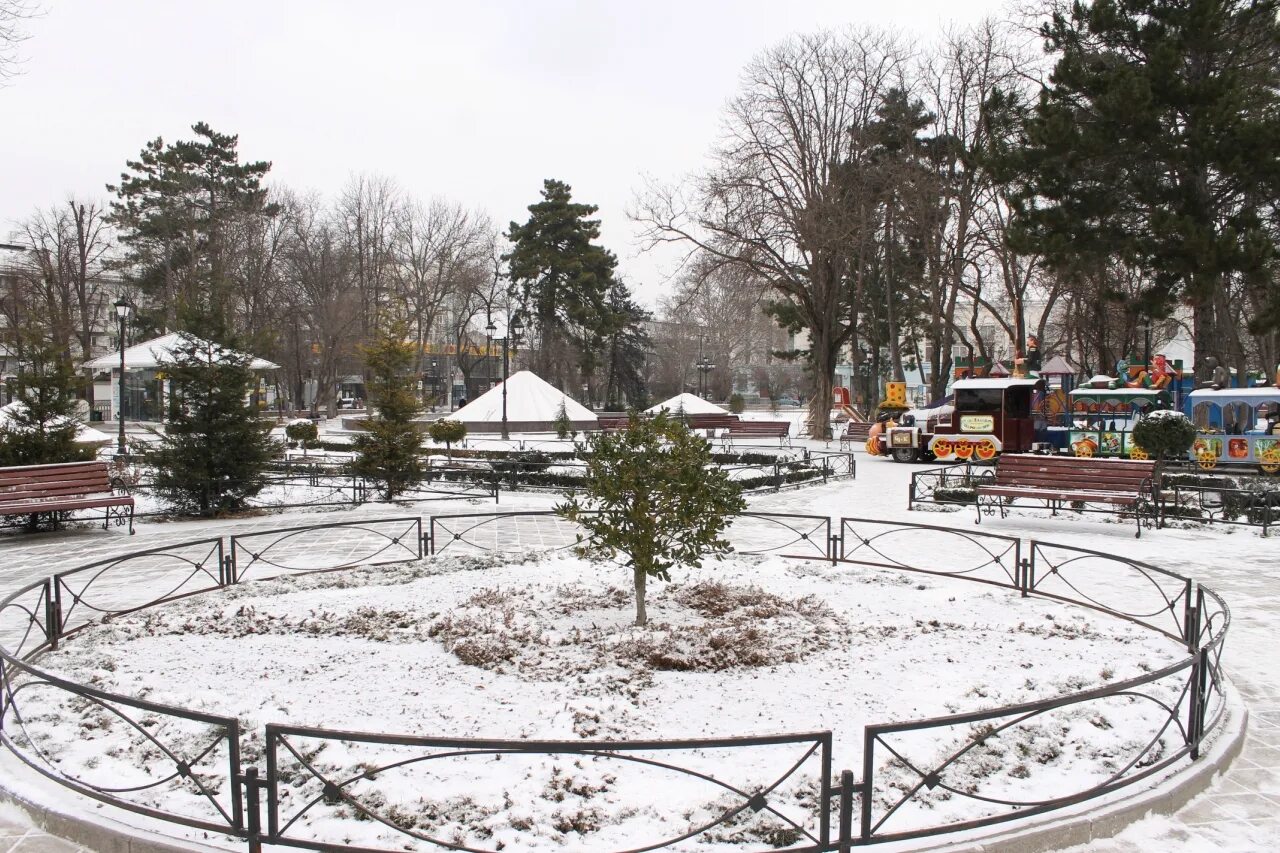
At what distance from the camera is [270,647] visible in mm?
7039

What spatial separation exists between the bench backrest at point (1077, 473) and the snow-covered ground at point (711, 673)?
106 inches

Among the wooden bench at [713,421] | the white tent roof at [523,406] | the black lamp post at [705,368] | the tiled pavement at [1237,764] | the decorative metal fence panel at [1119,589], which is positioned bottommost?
the tiled pavement at [1237,764]

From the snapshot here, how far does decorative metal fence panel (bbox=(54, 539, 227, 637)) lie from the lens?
8.22 metres

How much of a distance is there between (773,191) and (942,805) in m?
31.0

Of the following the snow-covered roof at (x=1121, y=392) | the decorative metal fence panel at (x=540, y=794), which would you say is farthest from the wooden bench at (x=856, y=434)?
the decorative metal fence panel at (x=540, y=794)

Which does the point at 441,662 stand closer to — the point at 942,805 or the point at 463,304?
the point at 942,805

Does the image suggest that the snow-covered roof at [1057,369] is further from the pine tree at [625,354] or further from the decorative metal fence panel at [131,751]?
the decorative metal fence panel at [131,751]

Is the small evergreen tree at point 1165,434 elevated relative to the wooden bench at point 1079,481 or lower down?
elevated

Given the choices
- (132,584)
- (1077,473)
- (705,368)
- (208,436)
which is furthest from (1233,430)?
(705,368)

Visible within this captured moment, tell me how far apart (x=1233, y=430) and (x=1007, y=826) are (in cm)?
2255

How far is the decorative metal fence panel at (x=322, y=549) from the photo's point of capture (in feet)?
33.5

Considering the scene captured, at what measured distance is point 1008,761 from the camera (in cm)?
508

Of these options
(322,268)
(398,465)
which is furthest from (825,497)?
(322,268)

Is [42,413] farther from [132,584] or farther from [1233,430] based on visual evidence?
[1233,430]
